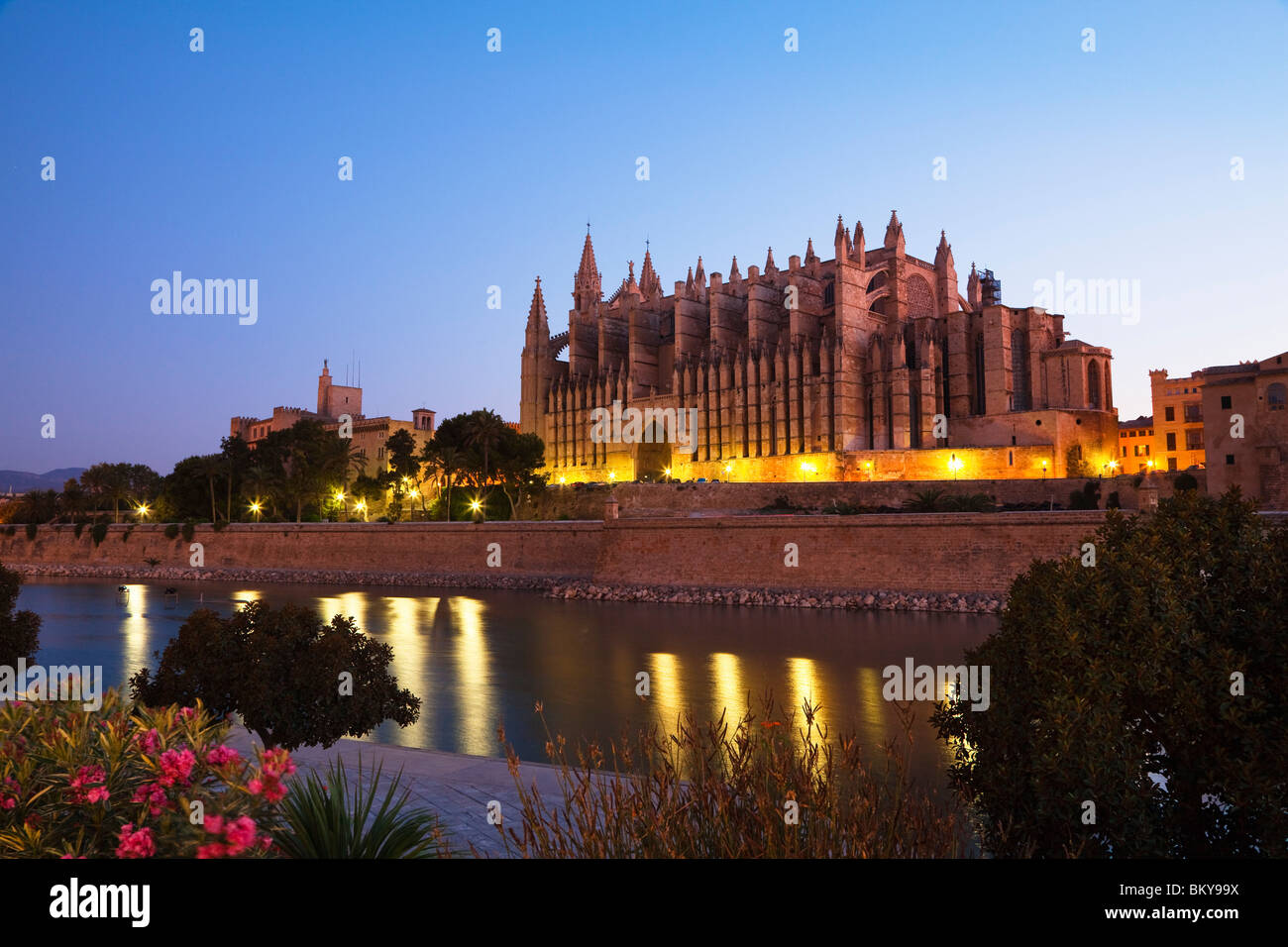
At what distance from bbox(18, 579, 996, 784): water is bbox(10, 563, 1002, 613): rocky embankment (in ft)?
3.18

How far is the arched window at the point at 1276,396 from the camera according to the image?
3431cm

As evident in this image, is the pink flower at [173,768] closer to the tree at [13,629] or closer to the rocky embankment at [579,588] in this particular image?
the tree at [13,629]

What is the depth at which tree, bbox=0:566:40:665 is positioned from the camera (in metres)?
12.4

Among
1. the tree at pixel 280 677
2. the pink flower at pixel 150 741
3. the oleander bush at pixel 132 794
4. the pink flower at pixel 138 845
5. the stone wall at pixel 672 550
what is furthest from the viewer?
the stone wall at pixel 672 550

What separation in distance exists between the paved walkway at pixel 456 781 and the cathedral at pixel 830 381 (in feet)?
137

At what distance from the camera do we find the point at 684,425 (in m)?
59.5

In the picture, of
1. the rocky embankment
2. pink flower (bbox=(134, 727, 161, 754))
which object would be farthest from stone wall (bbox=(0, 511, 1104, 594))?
pink flower (bbox=(134, 727, 161, 754))

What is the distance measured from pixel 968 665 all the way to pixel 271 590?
4054 cm

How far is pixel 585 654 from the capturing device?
22188mm

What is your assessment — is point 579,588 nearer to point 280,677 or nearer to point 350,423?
point 280,677

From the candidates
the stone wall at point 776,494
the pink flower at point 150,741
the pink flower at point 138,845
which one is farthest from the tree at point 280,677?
the stone wall at point 776,494

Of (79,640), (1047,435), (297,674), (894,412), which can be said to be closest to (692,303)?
(894,412)

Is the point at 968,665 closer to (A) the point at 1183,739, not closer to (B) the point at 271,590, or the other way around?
(A) the point at 1183,739

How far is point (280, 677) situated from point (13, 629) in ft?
19.9
